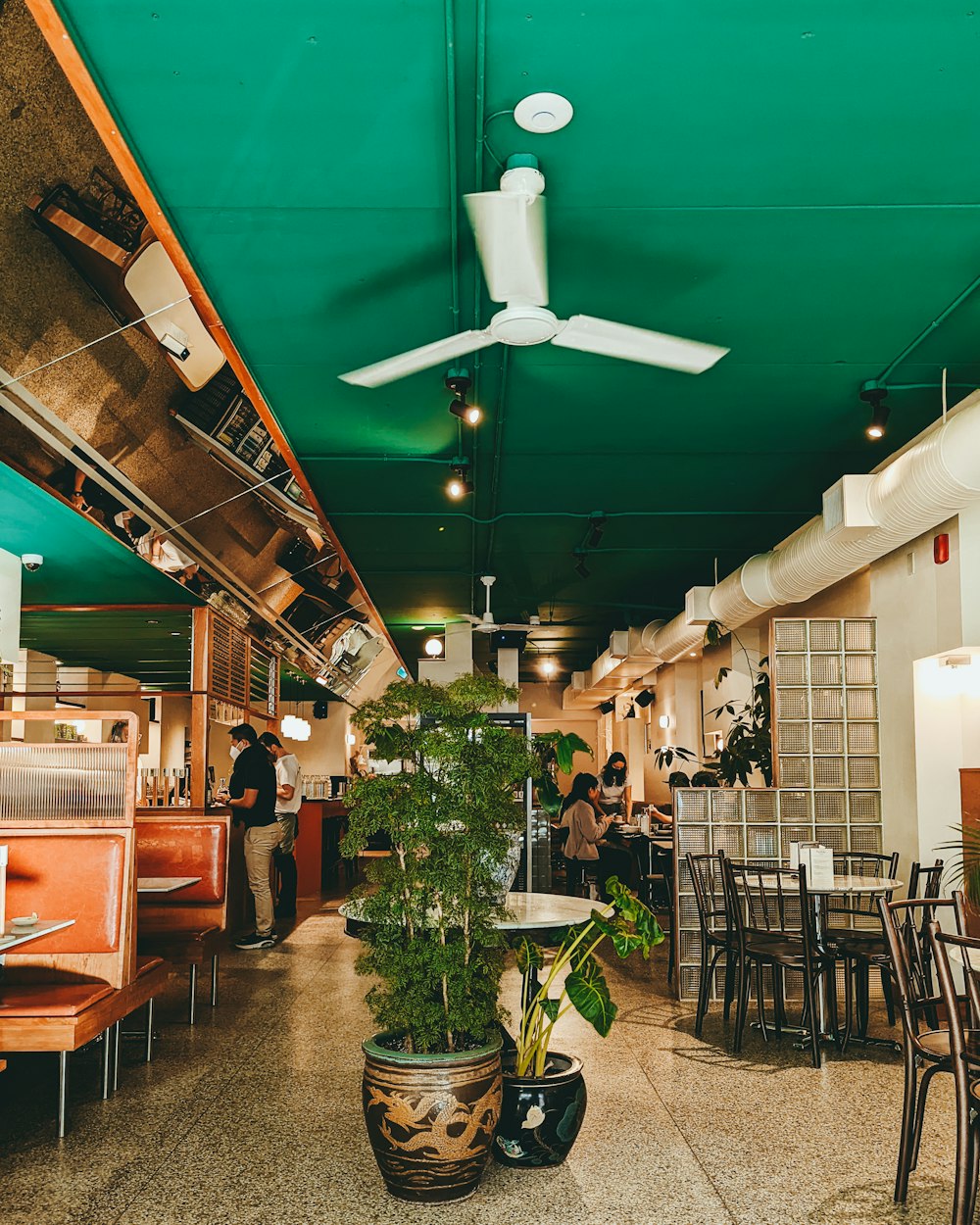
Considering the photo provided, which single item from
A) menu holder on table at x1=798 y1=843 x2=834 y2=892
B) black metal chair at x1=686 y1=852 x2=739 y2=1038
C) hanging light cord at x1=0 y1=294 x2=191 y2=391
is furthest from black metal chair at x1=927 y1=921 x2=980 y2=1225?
hanging light cord at x1=0 y1=294 x2=191 y2=391

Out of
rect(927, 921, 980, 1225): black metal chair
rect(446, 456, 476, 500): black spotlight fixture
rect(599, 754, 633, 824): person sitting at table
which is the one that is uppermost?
rect(446, 456, 476, 500): black spotlight fixture

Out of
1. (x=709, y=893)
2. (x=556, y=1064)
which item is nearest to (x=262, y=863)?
(x=709, y=893)

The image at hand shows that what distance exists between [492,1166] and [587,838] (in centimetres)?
635

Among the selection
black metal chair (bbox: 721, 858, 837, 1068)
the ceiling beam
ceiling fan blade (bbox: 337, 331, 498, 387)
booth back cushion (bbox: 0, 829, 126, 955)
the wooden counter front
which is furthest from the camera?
the wooden counter front

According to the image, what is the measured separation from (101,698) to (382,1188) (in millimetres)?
11453

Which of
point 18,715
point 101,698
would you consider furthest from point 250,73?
point 101,698

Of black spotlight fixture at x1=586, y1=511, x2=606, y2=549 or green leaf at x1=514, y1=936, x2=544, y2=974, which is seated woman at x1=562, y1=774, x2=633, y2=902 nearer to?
black spotlight fixture at x1=586, y1=511, x2=606, y2=549

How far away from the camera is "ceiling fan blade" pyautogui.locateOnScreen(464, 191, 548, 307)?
3.25m

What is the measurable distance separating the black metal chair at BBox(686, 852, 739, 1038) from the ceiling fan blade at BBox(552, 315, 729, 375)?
3.13 meters

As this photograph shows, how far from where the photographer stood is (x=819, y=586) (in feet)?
24.4

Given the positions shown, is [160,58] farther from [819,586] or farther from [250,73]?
[819,586]

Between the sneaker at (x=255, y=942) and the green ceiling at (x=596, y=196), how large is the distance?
4037 millimetres

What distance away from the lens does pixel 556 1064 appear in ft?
13.1

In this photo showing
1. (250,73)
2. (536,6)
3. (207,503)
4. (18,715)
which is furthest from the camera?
(207,503)
